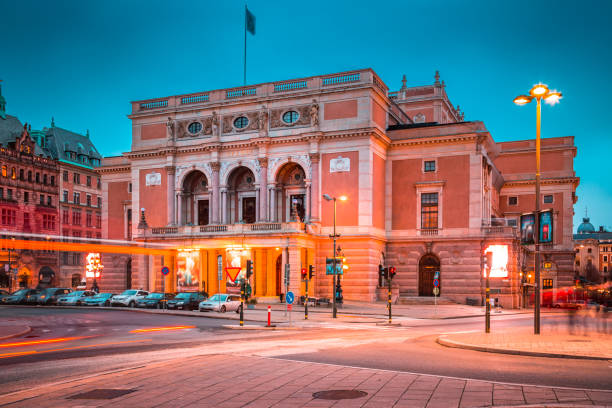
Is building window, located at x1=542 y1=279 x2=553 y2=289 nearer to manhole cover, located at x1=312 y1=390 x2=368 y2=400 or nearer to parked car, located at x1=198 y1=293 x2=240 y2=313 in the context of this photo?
parked car, located at x1=198 y1=293 x2=240 y2=313

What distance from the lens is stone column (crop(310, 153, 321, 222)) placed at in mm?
56438

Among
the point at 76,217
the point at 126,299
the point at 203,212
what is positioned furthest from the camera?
the point at 76,217

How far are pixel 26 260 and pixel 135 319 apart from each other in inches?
2486

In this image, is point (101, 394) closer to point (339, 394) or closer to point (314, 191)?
point (339, 394)

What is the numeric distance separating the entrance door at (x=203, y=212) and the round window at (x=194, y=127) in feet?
24.1

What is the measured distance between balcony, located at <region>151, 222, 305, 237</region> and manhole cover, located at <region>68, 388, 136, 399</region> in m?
39.9

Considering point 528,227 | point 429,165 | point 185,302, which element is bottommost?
point 185,302

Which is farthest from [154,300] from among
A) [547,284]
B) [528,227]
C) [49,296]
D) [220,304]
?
[547,284]

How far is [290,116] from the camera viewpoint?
5822cm

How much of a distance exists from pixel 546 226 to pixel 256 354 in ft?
41.6

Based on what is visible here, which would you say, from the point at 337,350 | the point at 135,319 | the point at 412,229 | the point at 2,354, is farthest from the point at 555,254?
the point at 2,354

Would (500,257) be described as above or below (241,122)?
below

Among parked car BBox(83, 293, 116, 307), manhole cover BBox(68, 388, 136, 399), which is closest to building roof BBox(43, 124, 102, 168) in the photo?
parked car BBox(83, 293, 116, 307)

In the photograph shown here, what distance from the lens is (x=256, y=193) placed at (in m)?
60.0
